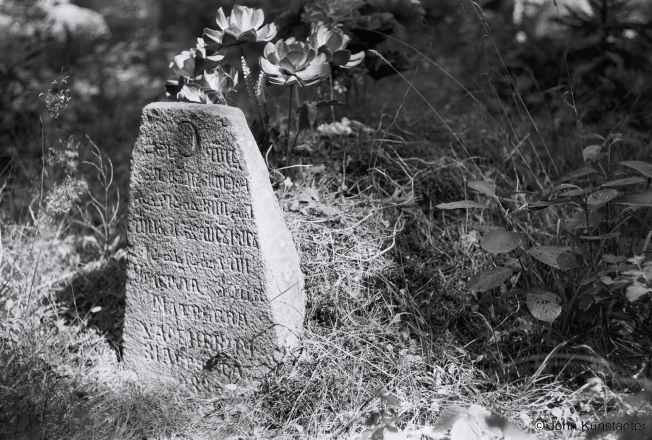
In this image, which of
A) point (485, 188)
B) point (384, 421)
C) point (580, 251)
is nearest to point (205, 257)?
point (384, 421)

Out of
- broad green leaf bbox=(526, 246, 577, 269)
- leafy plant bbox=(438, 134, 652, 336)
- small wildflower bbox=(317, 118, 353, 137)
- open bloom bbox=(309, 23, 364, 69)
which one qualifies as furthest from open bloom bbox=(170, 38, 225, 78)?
broad green leaf bbox=(526, 246, 577, 269)

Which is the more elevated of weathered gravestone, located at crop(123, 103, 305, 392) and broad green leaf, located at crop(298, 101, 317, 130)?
broad green leaf, located at crop(298, 101, 317, 130)

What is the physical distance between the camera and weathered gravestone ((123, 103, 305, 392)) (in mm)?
2121

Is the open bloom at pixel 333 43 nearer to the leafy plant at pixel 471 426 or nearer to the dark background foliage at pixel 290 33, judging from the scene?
the dark background foliage at pixel 290 33

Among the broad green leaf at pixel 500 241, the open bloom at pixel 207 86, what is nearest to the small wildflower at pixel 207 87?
the open bloom at pixel 207 86

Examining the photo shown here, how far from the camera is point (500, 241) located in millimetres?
1940

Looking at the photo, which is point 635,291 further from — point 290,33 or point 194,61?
point 290,33

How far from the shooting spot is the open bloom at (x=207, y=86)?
2.32 metres

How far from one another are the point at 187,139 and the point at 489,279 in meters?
1.07

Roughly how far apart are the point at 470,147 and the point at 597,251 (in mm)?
1034

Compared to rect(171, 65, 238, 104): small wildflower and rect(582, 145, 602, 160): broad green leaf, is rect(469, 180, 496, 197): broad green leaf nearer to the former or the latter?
rect(582, 145, 602, 160): broad green leaf

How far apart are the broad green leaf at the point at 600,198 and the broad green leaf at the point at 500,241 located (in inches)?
A: 9.7

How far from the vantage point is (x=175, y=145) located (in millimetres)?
2193

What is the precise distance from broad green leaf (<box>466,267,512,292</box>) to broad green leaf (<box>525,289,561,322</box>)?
0.34 ft
